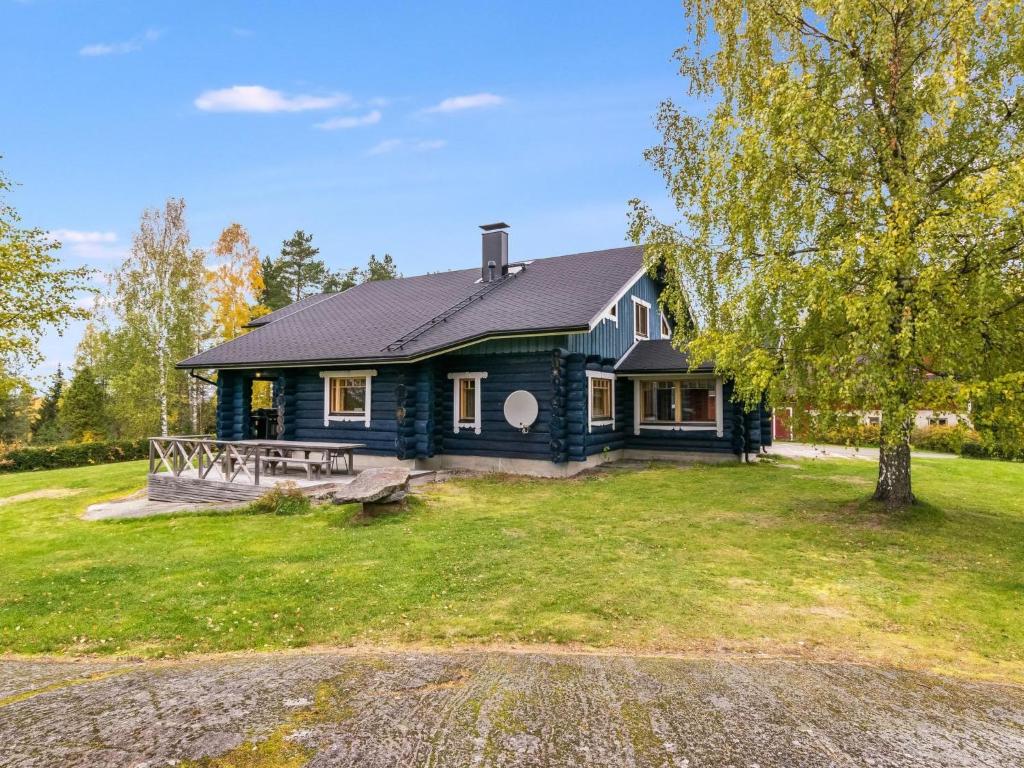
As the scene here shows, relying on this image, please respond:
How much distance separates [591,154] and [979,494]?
604 inches

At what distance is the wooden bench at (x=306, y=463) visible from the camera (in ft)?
40.8

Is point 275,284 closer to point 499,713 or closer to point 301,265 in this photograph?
point 301,265

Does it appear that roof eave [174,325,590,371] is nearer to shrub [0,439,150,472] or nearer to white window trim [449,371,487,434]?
white window trim [449,371,487,434]

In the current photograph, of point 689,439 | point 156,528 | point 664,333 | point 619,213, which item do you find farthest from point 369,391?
point 664,333

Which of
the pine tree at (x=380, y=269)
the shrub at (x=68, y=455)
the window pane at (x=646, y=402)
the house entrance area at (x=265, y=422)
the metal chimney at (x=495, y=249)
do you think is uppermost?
the pine tree at (x=380, y=269)

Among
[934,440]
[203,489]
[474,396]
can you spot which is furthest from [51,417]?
[934,440]

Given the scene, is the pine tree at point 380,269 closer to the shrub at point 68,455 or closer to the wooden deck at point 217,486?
the shrub at point 68,455

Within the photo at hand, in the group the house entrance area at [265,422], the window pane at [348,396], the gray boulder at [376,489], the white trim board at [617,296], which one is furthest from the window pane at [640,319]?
the house entrance area at [265,422]

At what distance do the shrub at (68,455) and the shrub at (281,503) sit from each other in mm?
14227

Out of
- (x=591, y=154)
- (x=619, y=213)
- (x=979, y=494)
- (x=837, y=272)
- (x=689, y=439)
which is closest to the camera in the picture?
(x=837, y=272)

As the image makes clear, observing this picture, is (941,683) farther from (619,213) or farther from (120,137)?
(120,137)

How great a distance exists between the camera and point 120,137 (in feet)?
68.5

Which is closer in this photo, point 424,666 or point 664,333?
point 424,666

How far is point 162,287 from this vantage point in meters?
26.6
